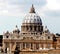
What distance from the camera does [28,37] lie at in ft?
361

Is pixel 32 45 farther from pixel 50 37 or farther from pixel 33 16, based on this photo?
pixel 33 16

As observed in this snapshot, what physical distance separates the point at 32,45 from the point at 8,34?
674 centimetres

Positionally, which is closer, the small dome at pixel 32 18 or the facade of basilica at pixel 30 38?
the facade of basilica at pixel 30 38

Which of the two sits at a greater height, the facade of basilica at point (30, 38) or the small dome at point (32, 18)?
the small dome at point (32, 18)

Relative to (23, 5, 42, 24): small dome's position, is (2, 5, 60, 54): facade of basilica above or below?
below

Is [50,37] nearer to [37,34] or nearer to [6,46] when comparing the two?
[37,34]

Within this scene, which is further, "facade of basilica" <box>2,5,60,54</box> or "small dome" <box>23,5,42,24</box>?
"small dome" <box>23,5,42,24</box>

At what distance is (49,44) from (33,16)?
13.2m

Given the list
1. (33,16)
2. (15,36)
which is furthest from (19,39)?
(33,16)

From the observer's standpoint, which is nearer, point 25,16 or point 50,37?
point 50,37

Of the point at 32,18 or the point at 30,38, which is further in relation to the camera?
the point at 32,18

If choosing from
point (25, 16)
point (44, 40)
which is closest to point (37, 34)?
point (44, 40)

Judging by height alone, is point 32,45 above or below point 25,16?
below

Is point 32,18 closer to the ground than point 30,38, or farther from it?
farther from it
